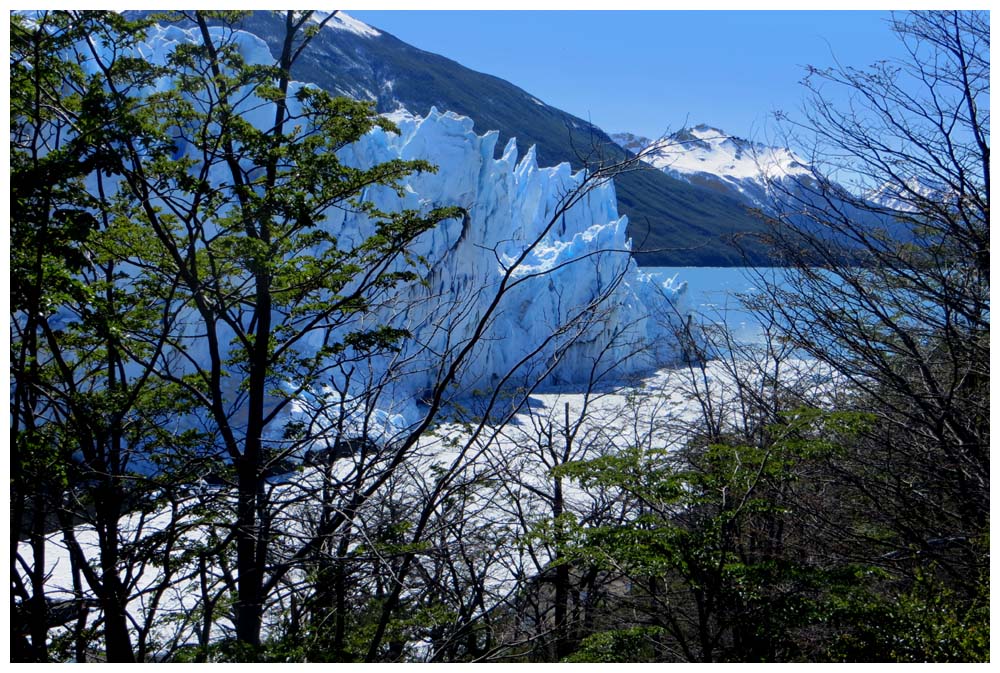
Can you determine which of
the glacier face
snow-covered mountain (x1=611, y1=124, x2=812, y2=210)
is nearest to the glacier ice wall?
the glacier face

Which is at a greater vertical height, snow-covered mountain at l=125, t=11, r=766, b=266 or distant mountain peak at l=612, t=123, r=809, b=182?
snow-covered mountain at l=125, t=11, r=766, b=266

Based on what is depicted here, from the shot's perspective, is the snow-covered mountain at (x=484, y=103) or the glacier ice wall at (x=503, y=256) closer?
the glacier ice wall at (x=503, y=256)

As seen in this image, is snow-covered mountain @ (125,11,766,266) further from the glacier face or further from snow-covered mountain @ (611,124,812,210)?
snow-covered mountain @ (611,124,812,210)

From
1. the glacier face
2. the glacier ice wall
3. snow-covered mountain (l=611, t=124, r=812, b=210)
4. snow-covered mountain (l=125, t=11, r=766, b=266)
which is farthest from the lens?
snow-covered mountain (l=125, t=11, r=766, b=266)

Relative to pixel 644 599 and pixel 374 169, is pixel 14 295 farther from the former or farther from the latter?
pixel 644 599

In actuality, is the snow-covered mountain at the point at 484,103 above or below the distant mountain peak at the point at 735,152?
above

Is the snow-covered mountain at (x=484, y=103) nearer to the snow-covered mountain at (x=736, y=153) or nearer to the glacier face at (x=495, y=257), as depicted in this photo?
the glacier face at (x=495, y=257)

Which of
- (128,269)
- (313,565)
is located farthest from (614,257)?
(313,565)

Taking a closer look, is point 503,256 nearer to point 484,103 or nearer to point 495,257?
point 495,257

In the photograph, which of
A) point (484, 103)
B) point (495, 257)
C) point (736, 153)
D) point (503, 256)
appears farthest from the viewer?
point (484, 103)

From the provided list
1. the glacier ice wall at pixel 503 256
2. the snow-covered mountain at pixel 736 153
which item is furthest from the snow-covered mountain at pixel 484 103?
the snow-covered mountain at pixel 736 153

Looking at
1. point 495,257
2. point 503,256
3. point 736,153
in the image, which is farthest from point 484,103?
point 736,153
